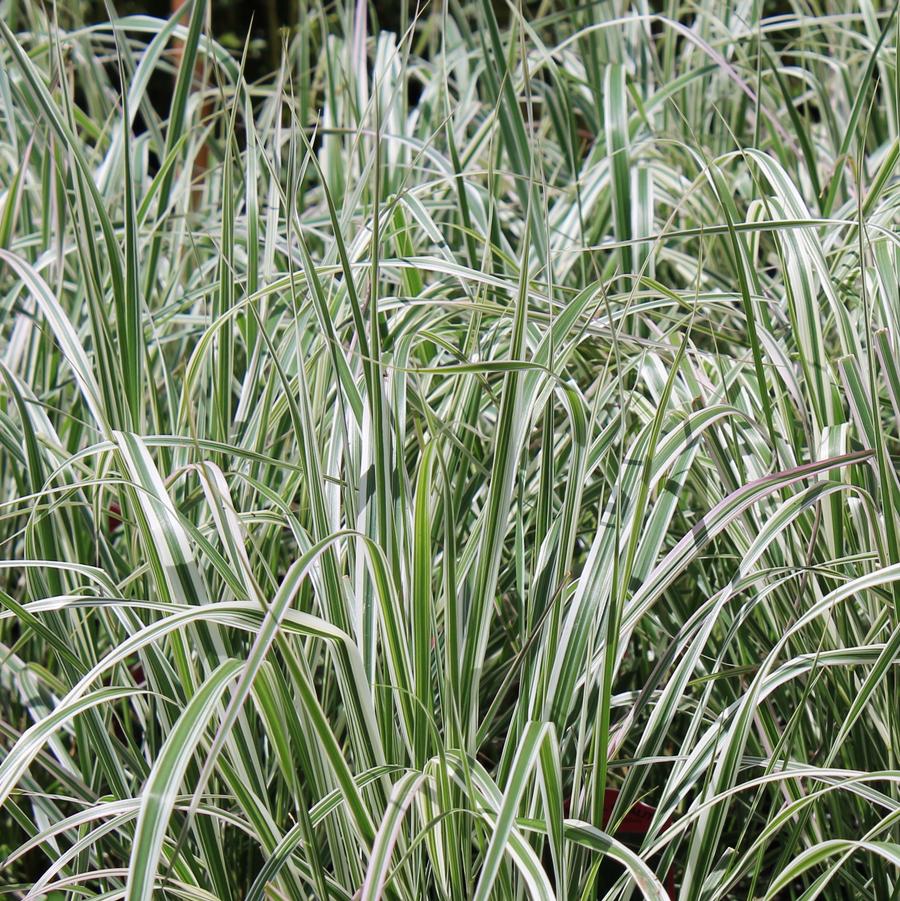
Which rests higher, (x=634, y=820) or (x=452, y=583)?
(x=452, y=583)

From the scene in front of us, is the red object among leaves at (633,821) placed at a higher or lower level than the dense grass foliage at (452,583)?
lower

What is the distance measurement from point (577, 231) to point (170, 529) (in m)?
0.92

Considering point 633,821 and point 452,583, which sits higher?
point 452,583

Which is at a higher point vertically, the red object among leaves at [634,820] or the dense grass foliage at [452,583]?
the dense grass foliage at [452,583]

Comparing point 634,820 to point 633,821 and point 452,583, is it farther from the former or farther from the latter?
point 452,583

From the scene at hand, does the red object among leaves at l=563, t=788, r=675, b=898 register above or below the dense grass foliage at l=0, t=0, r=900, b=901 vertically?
below

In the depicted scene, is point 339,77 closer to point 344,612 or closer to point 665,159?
point 665,159

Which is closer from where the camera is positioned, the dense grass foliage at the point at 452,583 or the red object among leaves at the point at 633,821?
the dense grass foliage at the point at 452,583

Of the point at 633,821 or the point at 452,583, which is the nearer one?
the point at 452,583

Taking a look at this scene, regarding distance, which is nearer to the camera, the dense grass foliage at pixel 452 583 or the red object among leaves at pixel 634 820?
the dense grass foliage at pixel 452 583

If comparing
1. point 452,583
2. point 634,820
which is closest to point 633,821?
point 634,820

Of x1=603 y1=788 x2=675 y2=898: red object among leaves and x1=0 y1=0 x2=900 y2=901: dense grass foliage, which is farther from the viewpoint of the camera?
x1=603 y1=788 x2=675 y2=898: red object among leaves

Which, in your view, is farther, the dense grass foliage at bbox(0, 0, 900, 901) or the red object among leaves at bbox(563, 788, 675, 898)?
the red object among leaves at bbox(563, 788, 675, 898)

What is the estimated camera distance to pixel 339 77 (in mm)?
1874
